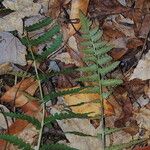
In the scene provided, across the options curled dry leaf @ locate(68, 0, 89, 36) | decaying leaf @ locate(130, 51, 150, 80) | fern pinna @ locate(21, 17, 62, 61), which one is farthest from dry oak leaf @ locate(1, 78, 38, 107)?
decaying leaf @ locate(130, 51, 150, 80)

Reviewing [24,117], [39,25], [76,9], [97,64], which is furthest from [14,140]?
[76,9]

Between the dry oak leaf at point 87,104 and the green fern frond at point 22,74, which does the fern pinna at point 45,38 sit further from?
the dry oak leaf at point 87,104

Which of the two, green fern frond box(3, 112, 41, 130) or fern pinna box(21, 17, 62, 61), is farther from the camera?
fern pinna box(21, 17, 62, 61)

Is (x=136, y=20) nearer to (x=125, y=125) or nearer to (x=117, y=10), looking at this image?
(x=117, y=10)

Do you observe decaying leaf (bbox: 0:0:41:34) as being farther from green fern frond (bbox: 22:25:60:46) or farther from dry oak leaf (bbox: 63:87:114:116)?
dry oak leaf (bbox: 63:87:114:116)

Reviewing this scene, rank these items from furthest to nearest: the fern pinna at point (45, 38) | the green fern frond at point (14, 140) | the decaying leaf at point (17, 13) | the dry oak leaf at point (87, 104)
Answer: the decaying leaf at point (17, 13), the dry oak leaf at point (87, 104), the fern pinna at point (45, 38), the green fern frond at point (14, 140)

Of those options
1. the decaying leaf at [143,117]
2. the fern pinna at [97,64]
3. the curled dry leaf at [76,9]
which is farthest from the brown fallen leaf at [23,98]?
the decaying leaf at [143,117]
